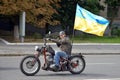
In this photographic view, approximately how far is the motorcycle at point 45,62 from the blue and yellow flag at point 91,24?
3.83ft

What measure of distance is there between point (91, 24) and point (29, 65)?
2806 millimetres

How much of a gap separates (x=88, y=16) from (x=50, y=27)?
30.0 meters

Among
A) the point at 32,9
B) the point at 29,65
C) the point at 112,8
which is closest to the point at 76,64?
the point at 29,65

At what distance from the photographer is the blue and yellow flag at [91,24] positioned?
51.7ft

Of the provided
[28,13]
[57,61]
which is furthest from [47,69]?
[28,13]

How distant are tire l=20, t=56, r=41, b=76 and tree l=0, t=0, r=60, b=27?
1898 centimetres

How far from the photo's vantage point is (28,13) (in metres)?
35.9

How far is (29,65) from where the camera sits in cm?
1448

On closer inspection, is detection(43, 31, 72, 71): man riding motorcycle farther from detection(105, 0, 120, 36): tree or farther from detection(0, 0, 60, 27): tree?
detection(105, 0, 120, 36): tree

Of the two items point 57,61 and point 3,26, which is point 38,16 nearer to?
point 3,26

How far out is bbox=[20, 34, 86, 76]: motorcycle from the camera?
47.5 ft

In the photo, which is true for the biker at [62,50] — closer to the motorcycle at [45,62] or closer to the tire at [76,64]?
the motorcycle at [45,62]

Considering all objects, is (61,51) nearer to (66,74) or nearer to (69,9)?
(66,74)

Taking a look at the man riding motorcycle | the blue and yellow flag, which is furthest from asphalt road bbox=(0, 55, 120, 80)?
the blue and yellow flag
